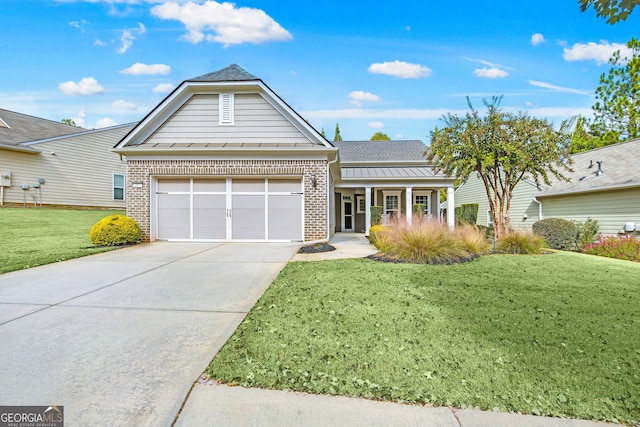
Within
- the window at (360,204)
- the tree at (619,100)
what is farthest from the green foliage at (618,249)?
the tree at (619,100)

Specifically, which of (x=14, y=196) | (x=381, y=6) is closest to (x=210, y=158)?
(x=381, y=6)

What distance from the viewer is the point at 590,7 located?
12.9 feet

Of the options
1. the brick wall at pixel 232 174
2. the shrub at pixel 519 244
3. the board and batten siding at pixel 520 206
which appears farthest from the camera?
the board and batten siding at pixel 520 206

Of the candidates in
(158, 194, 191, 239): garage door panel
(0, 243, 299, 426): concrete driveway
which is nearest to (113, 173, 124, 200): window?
(158, 194, 191, 239): garage door panel

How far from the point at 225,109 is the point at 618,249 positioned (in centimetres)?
1343

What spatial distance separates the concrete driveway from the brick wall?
4.14m

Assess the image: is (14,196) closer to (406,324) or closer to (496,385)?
(406,324)

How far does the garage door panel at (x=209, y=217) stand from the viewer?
37.1ft

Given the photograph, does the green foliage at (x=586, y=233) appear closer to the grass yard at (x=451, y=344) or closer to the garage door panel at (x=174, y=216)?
the grass yard at (x=451, y=344)

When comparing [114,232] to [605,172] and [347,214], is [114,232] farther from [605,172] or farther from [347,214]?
[605,172]

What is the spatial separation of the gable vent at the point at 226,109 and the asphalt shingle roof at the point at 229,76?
1.90 feet

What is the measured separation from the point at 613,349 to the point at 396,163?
1807 cm

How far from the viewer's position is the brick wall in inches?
432

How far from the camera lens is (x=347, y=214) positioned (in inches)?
799
